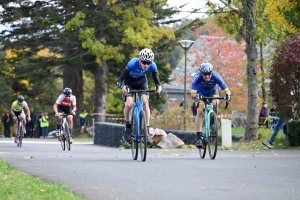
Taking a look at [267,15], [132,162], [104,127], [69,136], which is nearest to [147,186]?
[132,162]

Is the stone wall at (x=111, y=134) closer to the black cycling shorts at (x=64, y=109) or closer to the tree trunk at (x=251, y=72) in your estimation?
the tree trunk at (x=251, y=72)

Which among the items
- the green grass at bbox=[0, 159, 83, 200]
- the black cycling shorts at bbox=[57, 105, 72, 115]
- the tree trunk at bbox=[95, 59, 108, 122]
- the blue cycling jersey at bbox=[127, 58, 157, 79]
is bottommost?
the green grass at bbox=[0, 159, 83, 200]

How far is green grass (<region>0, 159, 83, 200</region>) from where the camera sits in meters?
9.00

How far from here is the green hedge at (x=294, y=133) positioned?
21.7 metres

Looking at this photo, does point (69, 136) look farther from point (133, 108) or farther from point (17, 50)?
point (17, 50)

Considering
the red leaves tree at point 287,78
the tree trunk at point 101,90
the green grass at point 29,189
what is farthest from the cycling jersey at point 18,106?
the tree trunk at point 101,90

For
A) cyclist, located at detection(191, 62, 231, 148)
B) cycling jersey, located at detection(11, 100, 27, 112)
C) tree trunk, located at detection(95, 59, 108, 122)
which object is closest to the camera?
cyclist, located at detection(191, 62, 231, 148)

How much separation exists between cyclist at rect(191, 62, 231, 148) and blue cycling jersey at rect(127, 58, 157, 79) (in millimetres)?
972

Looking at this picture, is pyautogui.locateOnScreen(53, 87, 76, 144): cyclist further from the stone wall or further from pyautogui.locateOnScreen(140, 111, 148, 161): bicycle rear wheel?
pyautogui.locateOnScreen(140, 111, 148, 161): bicycle rear wheel

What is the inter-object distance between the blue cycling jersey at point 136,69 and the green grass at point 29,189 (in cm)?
433

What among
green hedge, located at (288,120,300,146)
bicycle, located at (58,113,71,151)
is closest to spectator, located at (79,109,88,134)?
bicycle, located at (58,113,71,151)

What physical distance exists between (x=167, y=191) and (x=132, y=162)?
17.6ft

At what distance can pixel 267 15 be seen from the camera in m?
27.4

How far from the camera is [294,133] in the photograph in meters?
22.0
